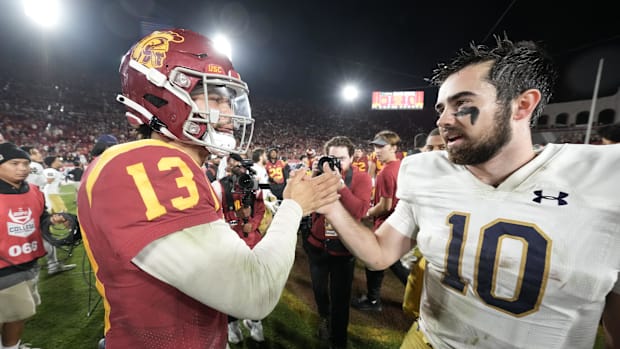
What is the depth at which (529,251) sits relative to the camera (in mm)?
1198

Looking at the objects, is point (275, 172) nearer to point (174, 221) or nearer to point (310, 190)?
point (310, 190)

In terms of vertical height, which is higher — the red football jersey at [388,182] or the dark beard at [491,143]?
the dark beard at [491,143]

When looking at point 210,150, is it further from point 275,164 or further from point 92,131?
point 92,131

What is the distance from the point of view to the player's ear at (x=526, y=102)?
1.40 m

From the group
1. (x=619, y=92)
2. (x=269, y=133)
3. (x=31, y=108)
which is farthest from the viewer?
(x=269, y=133)

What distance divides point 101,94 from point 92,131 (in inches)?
289

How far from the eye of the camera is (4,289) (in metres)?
2.57

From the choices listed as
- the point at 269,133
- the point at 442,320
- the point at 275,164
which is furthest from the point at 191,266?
the point at 269,133

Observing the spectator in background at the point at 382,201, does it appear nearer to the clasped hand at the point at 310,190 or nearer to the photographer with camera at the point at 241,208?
the photographer with camera at the point at 241,208

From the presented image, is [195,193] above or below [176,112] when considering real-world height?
below

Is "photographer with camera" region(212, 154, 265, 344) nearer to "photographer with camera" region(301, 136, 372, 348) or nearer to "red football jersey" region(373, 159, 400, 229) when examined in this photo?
"photographer with camera" region(301, 136, 372, 348)

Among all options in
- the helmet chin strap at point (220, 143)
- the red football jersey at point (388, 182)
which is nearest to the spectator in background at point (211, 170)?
the red football jersey at point (388, 182)

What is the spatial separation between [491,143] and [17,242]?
4445 mm

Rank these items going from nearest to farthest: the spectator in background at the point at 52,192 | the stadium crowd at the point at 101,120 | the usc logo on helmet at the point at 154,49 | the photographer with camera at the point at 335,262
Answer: the usc logo on helmet at the point at 154,49 → the photographer with camera at the point at 335,262 → the spectator in background at the point at 52,192 → the stadium crowd at the point at 101,120
